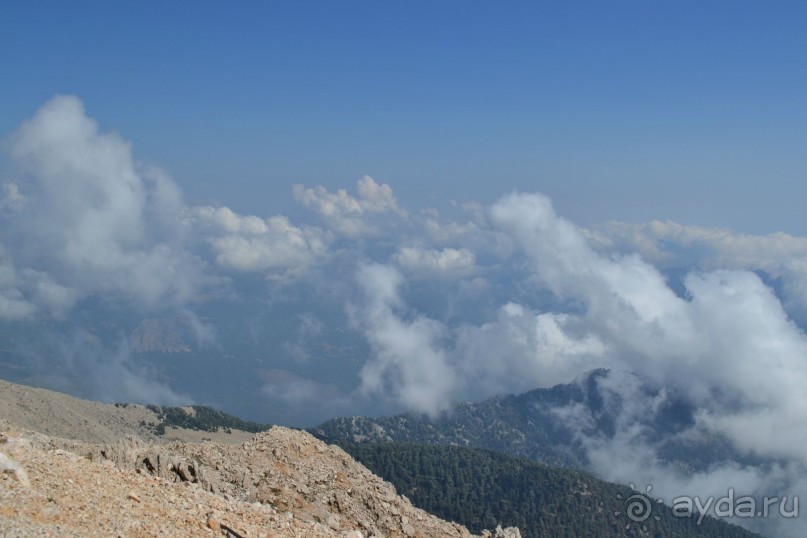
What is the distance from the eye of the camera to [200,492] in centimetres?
3250

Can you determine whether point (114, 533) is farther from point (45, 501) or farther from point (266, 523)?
point (266, 523)

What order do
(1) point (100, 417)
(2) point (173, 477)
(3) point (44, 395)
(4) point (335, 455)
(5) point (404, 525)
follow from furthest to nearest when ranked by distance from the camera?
(1) point (100, 417), (3) point (44, 395), (4) point (335, 455), (5) point (404, 525), (2) point (173, 477)

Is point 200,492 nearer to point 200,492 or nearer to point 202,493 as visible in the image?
point 200,492

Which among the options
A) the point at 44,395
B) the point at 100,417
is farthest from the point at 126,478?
the point at 100,417

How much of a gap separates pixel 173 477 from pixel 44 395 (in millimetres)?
129231

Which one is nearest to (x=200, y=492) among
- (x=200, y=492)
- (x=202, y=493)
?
(x=200, y=492)

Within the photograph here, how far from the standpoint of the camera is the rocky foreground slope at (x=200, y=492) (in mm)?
24641

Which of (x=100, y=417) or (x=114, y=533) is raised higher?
(x=100, y=417)

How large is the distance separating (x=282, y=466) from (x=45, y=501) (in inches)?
939

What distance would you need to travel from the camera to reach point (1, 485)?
976 inches

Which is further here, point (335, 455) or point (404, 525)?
point (335, 455)

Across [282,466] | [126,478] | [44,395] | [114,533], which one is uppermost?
[44,395]

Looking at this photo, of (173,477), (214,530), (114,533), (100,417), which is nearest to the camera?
(114,533)

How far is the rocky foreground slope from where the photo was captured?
24641mm
